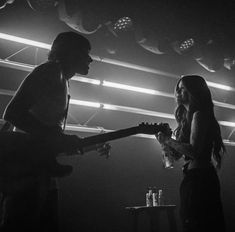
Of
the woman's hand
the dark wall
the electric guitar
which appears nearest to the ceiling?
the dark wall

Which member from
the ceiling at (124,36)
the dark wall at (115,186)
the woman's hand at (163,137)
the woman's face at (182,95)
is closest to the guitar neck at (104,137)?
the woman's hand at (163,137)

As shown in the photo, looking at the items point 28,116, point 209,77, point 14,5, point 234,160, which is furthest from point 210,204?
point 234,160

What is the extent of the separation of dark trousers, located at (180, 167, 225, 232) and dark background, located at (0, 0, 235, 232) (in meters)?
2.70

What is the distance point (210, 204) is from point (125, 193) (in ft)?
11.7

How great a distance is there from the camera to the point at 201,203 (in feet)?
6.75

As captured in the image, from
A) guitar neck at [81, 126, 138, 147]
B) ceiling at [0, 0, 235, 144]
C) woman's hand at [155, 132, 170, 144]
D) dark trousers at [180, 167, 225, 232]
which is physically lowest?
dark trousers at [180, 167, 225, 232]

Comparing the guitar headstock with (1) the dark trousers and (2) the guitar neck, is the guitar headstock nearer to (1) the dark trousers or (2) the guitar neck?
(2) the guitar neck

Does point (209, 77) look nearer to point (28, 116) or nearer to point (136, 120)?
point (136, 120)

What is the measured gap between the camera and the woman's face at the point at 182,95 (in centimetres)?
253

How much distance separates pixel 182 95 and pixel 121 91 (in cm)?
361

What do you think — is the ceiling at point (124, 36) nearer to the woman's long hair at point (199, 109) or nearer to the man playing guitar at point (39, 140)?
the woman's long hair at point (199, 109)

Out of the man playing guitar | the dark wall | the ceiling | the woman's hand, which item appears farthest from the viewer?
the dark wall

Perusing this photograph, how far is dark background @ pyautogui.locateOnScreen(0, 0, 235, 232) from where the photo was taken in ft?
15.1

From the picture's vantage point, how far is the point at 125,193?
5.51 metres
